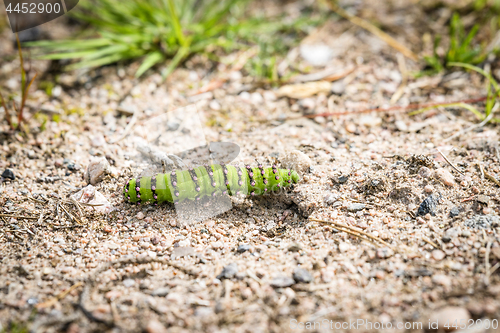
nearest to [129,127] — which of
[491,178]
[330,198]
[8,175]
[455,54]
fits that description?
[8,175]

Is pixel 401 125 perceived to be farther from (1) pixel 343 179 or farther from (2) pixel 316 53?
(2) pixel 316 53

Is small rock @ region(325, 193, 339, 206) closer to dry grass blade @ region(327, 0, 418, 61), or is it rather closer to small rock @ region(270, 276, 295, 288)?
small rock @ region(270, 276, 295, 288)

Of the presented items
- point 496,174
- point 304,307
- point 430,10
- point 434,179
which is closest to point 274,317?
point 304,307

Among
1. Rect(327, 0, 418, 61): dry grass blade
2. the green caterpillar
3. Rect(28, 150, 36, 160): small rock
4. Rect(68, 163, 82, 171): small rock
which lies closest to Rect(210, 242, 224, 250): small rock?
the green caterpillar

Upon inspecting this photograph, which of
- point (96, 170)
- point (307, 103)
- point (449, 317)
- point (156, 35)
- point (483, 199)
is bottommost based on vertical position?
point (449, 317)

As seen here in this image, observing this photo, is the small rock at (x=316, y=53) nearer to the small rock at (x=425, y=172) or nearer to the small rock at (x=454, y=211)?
the small rock at (x=425, y=172)

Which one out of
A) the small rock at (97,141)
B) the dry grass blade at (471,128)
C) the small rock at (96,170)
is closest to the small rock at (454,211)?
the dry grass blade at (471,128)
